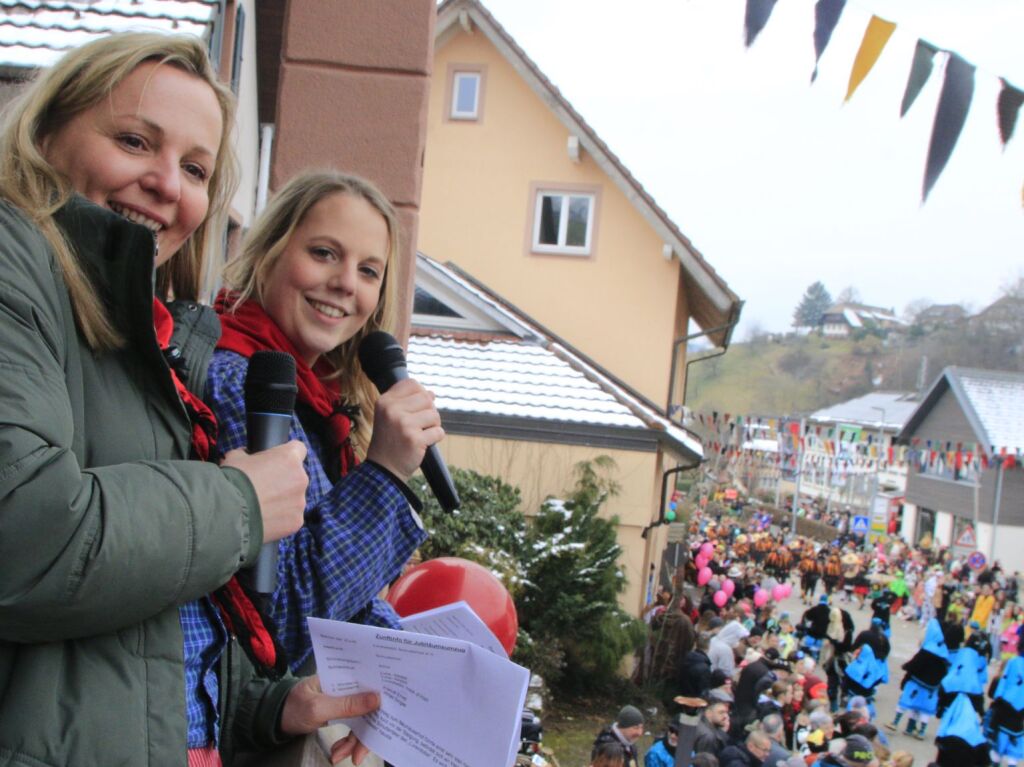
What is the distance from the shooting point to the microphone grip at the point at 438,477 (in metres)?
1.95

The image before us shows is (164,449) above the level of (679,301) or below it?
below

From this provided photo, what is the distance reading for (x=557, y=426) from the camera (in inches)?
537

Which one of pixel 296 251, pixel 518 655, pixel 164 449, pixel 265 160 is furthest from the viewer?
pixel 518 655

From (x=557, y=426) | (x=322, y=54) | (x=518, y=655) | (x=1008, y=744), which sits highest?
(x=322, y=54)

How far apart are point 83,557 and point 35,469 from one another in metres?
0.11

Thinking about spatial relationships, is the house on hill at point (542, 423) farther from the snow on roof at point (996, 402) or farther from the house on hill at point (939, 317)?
the house on hill at point (939, 317)

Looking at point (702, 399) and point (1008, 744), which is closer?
point (1008, 744)

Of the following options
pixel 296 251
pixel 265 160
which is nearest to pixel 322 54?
pixel 296 251

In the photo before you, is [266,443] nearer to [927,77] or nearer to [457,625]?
[457,625]

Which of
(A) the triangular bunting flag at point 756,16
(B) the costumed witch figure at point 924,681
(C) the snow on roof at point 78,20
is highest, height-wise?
(C) the snow on roof at point 78,20

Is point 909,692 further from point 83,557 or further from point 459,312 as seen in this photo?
point 83,557

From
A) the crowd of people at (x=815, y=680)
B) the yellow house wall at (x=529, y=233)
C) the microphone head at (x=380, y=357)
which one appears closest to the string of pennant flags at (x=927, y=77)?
the microphone head at (x=380, y=357)

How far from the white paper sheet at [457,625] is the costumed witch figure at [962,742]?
11.9m

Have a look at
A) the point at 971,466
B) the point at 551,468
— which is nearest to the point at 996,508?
the point at 971,466
